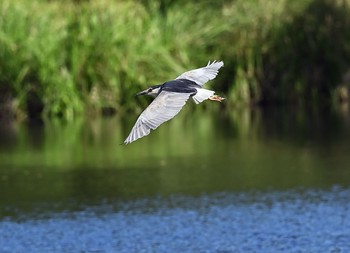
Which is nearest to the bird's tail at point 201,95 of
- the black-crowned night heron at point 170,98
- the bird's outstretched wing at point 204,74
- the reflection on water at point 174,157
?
the black-crowned night heron at point 170,98

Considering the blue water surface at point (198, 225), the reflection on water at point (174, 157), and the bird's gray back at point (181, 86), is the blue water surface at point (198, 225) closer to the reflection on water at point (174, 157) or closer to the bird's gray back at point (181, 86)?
the reflection on water at point (174, 157)

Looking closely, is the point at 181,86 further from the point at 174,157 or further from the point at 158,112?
the point at 174,157

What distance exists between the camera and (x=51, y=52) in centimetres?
2589

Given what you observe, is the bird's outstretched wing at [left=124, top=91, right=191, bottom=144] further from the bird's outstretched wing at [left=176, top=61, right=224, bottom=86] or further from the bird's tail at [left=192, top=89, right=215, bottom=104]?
the bird's outstretched wing at [left=176, top=61, right=224, bottom=86]

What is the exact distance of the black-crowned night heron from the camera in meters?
8.84

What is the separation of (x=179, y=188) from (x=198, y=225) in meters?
2.55

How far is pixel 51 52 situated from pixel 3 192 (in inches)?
402

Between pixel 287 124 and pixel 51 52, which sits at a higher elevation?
pixel 51 52

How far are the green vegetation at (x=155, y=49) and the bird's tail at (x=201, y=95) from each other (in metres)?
16.4

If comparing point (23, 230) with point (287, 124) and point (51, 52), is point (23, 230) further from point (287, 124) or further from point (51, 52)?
point (51, 52)

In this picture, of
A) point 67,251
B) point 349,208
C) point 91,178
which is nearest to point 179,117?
point 91,178

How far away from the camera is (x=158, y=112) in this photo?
9.06 meters

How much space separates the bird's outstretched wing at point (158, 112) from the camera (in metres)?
8.77

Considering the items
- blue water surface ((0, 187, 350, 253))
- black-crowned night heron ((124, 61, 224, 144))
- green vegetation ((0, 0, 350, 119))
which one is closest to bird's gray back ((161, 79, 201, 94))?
black-crowned night heron ((124, 61, 224, 144))
